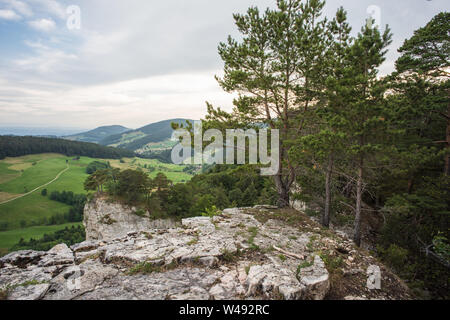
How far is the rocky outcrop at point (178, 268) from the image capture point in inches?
167

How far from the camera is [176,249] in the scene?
615 cm

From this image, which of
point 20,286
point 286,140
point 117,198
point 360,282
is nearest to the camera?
point 20,286

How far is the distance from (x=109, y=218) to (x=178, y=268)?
28.3 m

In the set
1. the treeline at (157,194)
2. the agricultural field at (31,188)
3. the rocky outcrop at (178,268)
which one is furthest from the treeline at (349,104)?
the agricultural field at (31,188)

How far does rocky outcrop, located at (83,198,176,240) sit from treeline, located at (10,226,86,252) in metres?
33.7

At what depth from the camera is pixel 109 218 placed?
92.5 feet

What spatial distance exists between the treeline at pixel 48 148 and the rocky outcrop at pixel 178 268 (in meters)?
161

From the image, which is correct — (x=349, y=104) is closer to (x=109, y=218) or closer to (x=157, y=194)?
(x=157, y=194)

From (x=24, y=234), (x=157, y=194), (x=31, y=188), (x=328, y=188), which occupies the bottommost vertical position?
(x=24, y=234)

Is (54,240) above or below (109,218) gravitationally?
below

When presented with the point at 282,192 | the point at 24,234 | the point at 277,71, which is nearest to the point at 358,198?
the point at 282,192
